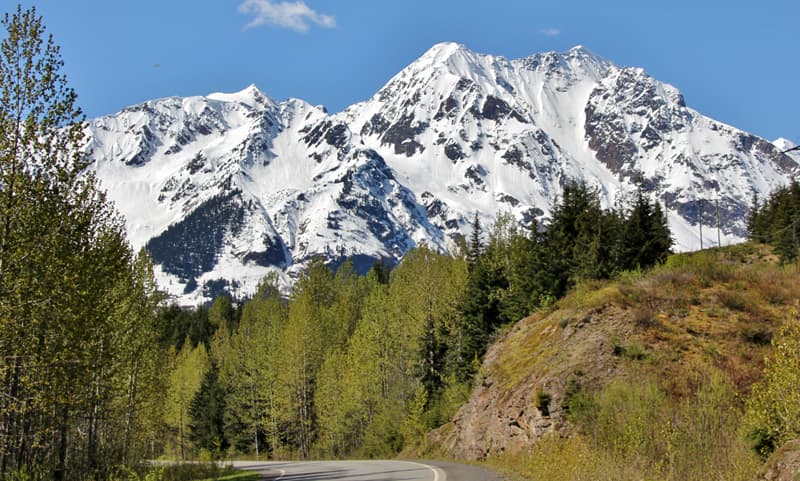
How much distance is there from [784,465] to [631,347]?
12.1 metres

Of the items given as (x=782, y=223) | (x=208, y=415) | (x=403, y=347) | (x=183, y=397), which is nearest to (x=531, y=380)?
(x=403, y=347)

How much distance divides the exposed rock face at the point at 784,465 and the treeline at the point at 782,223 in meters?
36.0

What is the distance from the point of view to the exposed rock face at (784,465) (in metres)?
10.4

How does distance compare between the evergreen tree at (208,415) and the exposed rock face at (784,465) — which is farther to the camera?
the evergreen tree at (208,415)

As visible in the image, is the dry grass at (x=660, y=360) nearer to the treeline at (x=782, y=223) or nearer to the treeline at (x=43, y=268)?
the treeline at (x=43, y=268)

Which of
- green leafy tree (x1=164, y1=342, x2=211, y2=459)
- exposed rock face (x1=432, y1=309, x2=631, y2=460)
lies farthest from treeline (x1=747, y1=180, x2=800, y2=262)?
green leafy tree (x1=164, y1=342, x2=211, y2=459)

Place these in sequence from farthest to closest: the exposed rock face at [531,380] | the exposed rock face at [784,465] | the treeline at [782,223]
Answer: the treeline at [782,223], the exposed rock face at [531,380], the exposed rock face at [784,465]

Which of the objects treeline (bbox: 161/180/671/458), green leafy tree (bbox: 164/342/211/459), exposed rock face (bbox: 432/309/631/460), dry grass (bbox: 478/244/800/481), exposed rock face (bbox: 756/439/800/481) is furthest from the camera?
green leafy tree (bbox: 164/342/211/459)

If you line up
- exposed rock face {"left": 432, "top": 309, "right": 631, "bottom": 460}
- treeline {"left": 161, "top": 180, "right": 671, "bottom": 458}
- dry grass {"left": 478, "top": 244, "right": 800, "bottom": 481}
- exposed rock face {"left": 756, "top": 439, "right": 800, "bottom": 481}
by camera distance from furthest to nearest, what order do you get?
treeline {"left": 161, "top": 180, "right": 671, "bottom": 458} < exposed rock face {"left": 432, "top": 309, "right": 631, "bottom": 460} < dry grass {"left": 478, "top": 244, "right": 800, "bottom": 481} < exposed rock face {"left": 756, "top": 439, "right": 800, "bottom": 481}

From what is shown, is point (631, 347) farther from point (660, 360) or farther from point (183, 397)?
point (183, 397)

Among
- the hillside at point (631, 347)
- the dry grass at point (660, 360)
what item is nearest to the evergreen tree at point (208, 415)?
the hillside at point (631, 347)

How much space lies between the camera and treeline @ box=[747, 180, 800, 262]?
162 feet

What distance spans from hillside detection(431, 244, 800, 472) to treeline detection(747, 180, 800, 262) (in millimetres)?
20181

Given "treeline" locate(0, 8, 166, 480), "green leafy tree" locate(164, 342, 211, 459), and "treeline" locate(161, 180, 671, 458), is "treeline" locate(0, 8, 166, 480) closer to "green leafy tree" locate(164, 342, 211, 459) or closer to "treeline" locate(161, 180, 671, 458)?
"treeline" locate(161, 180, 671, 458)
